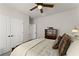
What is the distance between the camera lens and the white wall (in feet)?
3.34

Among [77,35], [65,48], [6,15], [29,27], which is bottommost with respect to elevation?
[65,48]

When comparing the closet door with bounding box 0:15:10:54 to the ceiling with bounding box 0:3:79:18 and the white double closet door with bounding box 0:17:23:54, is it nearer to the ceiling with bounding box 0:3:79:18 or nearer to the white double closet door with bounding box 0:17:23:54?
the white double closet door with bounding box 0:17:23:54

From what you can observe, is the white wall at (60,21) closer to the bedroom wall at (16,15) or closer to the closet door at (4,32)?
the bedroom wall at (16,15)

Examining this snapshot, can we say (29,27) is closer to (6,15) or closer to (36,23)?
(36,23)

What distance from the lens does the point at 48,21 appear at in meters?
1.04

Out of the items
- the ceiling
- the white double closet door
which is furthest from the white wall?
the white double closet door

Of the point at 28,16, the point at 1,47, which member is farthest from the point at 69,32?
the point at 1,47

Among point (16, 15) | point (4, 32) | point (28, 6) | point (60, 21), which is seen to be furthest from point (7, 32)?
point (60, 21)

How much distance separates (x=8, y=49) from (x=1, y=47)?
0.23 ft

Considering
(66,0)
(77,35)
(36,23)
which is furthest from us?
(77,35)

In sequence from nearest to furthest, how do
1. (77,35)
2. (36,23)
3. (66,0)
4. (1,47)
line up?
1. (66,0)
2. (1,47)
3. (36,23)
4. (77,35)

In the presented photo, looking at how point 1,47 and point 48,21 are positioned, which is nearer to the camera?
point 1,47

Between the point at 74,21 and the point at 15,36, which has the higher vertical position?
the point at 74,21

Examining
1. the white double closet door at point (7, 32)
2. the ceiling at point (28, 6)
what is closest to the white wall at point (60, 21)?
the ceiling at point (28, 6)
